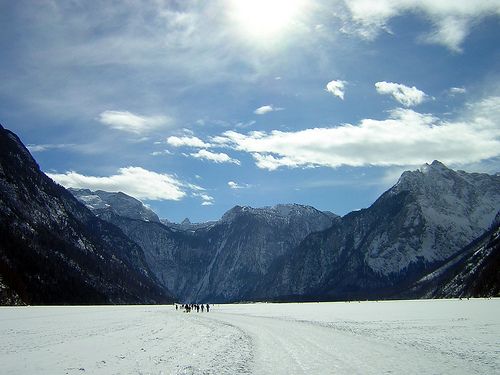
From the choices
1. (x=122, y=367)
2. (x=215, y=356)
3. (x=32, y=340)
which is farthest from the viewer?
(x=32, y=340)

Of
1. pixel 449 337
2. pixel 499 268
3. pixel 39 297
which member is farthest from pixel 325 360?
pixel 499 268

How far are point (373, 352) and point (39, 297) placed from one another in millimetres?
187461

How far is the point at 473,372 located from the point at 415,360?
331 cm

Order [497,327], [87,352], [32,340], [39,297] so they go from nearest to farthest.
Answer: [87,352] → [32,340] → [497,327] → [39,297]

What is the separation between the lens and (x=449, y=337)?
28.6 metres

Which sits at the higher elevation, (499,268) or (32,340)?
(499,268)

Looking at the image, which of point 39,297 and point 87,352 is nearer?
point 87,352

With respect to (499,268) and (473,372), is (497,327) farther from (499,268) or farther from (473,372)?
(499,268)

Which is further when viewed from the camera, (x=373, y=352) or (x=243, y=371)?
(x=373, y=352)

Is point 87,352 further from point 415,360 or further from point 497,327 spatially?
point 497,327

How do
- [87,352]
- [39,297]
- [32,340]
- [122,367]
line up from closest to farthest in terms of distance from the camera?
[122,367], [87,352], [32,340], [39,297]

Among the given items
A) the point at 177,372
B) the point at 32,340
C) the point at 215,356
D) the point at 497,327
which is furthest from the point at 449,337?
the point at 32,340

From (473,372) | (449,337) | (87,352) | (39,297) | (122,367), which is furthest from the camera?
(39,297)

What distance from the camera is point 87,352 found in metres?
24.5
